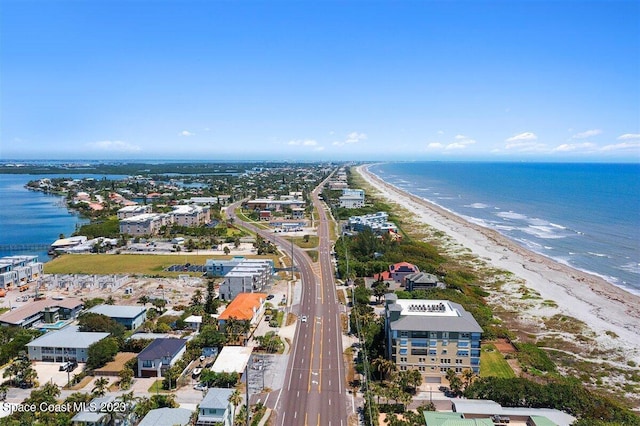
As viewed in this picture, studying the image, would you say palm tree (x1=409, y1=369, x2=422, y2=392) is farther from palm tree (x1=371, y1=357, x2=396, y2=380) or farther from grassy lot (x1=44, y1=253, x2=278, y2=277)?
grassy lot (x1=44, y1=253, x2=278, y2=277)

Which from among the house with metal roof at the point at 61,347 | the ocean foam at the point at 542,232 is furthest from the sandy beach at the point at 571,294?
the house with metal roof at the point at 61,347

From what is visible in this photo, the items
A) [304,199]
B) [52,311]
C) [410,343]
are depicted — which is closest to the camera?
[410,343]

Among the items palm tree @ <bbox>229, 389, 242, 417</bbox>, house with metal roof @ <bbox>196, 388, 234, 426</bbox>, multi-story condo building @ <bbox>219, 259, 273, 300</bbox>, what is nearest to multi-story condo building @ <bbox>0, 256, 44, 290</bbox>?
multi-story condo building @ <bbox>219, 259, 273, 300</bbox>

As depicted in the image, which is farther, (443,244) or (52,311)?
(443,244)

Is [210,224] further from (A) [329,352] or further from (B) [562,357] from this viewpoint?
(B) [562,357]

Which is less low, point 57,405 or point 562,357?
→ point 57,405

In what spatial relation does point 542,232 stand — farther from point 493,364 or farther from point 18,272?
point 18,272

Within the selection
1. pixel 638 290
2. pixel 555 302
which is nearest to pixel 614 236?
pixel 638 290
